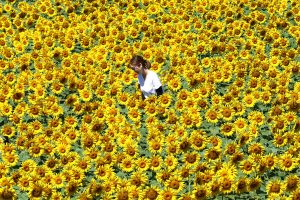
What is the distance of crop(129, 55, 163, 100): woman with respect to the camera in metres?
10.8

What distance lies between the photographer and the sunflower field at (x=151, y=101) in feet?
30.1

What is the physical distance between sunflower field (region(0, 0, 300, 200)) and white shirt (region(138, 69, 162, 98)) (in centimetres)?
19

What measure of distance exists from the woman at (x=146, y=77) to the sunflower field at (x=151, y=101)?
19 cm

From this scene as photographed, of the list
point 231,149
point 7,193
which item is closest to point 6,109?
point 7,193

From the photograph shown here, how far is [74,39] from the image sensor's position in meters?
14.2

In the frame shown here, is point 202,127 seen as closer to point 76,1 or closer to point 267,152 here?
point 267,152

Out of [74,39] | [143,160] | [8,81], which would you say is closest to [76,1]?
[74,39]

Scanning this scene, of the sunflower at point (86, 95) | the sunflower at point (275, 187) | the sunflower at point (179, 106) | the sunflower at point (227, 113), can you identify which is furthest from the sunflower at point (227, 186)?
the sunflower at point (86, 95)

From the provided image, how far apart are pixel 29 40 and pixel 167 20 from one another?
13.4 feet

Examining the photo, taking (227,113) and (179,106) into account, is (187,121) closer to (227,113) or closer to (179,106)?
(179,106)

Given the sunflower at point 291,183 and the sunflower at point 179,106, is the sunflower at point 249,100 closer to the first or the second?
the sunflower at point 179,106

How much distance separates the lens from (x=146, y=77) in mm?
11031

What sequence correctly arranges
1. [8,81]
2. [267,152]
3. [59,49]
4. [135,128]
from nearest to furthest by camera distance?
[267,152] → [135,128] → [8,81] → [59,49]

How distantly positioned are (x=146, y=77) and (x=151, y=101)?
1.82 feet
